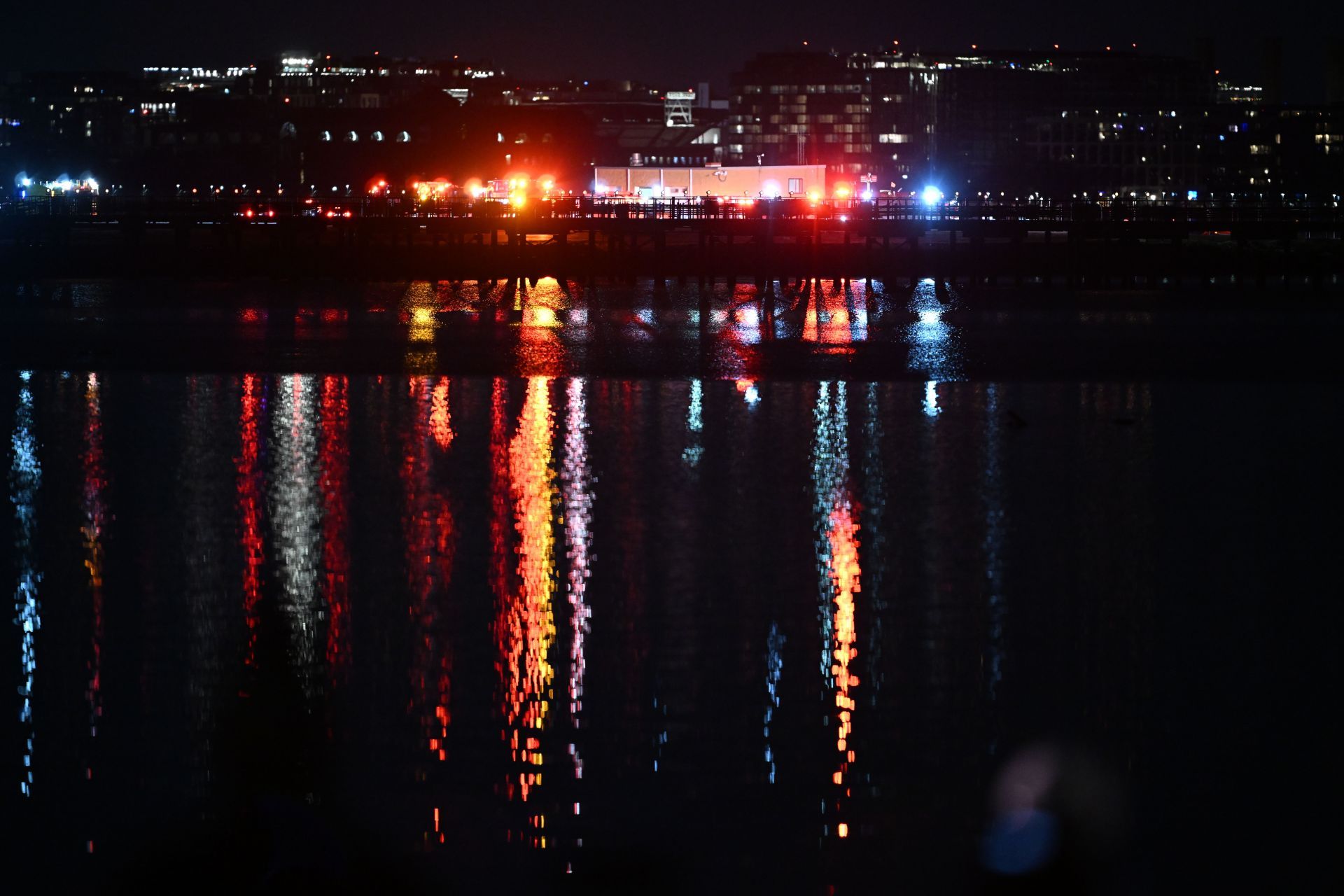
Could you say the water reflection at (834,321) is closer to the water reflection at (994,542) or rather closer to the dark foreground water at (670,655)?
the water reflection at (994,542)

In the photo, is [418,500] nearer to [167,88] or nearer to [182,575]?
[182,575]

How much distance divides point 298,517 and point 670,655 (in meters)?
4.57

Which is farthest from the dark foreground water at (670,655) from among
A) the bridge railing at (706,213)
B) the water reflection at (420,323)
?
the bridge railing at (706,213)

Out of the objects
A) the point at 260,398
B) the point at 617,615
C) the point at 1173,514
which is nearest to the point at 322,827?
the point at 617,615

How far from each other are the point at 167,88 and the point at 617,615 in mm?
171174

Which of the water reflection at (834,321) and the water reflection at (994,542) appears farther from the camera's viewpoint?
the water reflection at (834,321)

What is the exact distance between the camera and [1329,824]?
727 cm

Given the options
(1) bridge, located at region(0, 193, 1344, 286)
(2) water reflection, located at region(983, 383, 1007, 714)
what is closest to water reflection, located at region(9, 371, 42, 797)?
(2) water reflection, located at region(983, 383, 1007, 714)

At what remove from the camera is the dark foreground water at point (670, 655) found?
281 inches

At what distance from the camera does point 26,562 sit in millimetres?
11875

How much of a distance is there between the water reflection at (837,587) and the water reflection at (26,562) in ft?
10.7

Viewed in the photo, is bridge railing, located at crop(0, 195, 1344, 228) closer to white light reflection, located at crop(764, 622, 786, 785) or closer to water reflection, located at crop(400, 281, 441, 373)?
water reflection, located at crop(400, 281, 441, 373)

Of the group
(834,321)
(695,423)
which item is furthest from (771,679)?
(834,321)

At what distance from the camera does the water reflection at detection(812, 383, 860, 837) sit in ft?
25.7
